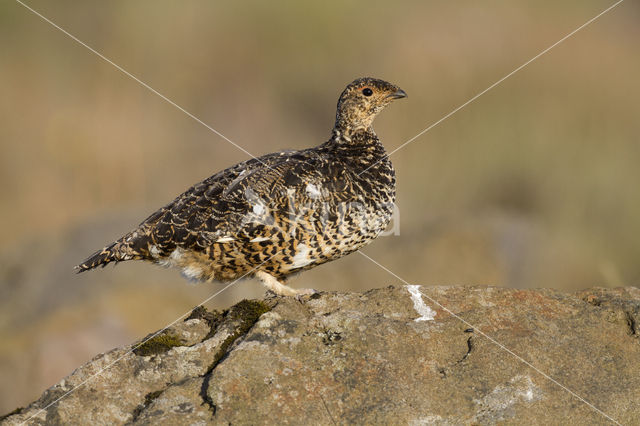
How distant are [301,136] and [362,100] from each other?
560 centimetres

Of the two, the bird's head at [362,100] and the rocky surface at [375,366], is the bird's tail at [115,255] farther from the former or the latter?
the bird's head at [362,100]

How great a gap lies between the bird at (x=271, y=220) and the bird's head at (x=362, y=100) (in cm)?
48

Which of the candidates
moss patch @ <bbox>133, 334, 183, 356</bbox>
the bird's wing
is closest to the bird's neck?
the bird's wing

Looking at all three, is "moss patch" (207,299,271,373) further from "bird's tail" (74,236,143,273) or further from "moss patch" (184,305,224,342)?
"bird's tail" (74,236,143,273)

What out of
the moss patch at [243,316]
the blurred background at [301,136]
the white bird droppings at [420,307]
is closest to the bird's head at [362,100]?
the white bird droppings at [420,307]

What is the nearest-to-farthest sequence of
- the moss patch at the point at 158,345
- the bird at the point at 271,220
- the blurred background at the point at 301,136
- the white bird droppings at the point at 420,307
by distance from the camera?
the moss patch at the point at 158,345, the white bird droppings at the point at 420,307, the bird at the point at 271,220, the blurred background at the point at 301,136

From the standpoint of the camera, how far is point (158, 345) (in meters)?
4.95

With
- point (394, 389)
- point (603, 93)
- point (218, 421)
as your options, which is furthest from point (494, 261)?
point (218, 421)

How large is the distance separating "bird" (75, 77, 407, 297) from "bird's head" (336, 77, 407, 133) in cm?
48

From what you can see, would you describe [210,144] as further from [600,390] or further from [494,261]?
[600,390]

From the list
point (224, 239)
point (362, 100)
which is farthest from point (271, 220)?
point (362, 100)

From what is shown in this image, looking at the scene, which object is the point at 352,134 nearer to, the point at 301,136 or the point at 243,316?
the point at 243,316

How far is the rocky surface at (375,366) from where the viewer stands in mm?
4281

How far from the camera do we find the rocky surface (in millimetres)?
4281
